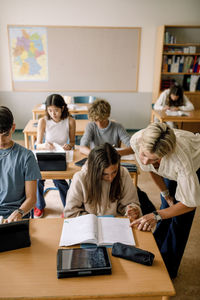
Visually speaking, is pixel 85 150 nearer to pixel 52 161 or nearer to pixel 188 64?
pixel 52 161

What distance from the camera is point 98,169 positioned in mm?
1432

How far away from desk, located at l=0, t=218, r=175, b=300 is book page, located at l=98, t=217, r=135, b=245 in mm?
90

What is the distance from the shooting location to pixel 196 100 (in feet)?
17.5

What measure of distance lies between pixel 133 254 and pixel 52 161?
1.17 m

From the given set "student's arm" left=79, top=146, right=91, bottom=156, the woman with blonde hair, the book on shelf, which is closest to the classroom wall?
the book on shelf

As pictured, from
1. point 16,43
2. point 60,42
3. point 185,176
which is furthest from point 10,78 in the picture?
point 185,176

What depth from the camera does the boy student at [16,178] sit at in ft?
5.01

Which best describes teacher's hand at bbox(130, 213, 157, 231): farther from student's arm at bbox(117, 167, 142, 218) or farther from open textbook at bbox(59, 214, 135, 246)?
student's arm at bbox(117, 167, 142, 218)

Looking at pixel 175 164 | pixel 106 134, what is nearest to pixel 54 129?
pixel 106 134

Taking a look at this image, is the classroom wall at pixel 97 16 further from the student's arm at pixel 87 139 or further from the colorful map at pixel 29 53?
the student's arm at pixel 87 139

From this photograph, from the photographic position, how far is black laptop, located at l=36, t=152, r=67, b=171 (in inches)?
81.9

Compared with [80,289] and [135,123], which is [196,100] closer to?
[135,123]

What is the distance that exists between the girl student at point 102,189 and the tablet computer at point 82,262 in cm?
37

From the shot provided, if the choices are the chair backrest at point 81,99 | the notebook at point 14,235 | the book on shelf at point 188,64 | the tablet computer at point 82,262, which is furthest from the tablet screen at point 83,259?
the book on shelf at point 188,64
